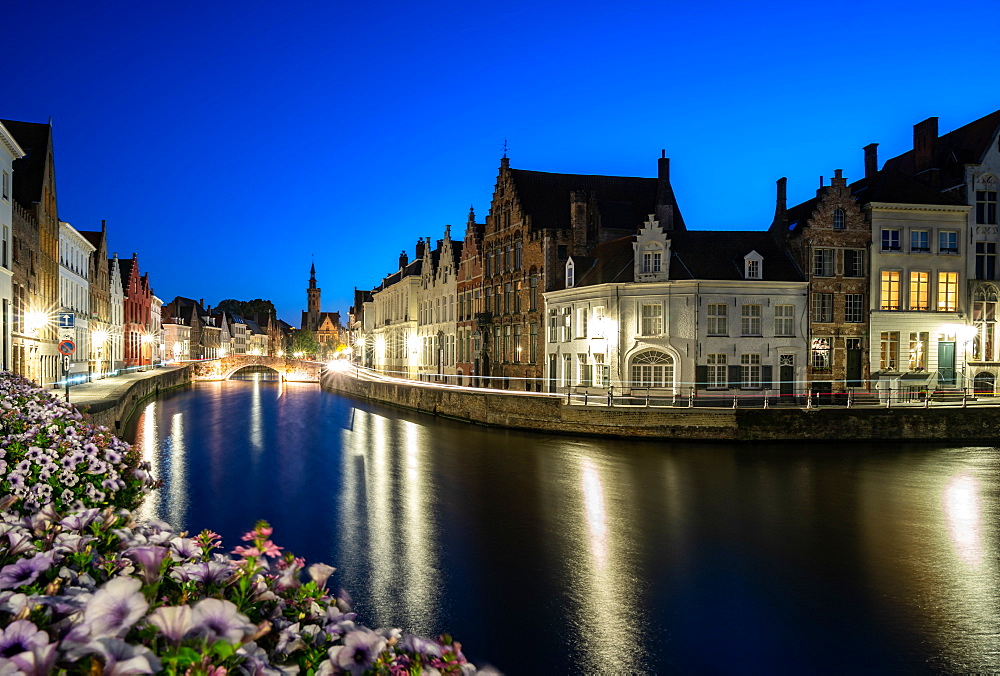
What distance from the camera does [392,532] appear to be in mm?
17266

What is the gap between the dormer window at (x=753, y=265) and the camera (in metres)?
36.1

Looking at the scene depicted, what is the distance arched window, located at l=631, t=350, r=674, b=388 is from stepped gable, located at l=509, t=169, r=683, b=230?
11.4 meters

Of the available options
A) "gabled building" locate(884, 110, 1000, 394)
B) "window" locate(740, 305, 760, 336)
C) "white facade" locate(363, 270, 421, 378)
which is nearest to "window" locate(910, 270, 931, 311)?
"gabled building" locate(884, 110, 1000, 394)

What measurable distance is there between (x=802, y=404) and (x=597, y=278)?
12384mm

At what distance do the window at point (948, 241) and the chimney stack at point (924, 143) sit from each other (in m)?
6.42

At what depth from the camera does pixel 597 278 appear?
38.5 meters

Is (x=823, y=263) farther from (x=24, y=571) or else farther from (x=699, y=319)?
(x=24, y=571)

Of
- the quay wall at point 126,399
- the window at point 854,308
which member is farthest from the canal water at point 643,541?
the window at point 854,308

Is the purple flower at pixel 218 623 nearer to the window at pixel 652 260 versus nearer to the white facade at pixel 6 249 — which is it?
→ the white facade at pixel 6 249

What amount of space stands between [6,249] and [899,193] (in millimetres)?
45715

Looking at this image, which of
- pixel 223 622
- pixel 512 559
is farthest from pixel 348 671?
pixel 512 559

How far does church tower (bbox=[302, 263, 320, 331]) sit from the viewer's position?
181 meters

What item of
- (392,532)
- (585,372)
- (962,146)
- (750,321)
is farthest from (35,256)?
(962,146)

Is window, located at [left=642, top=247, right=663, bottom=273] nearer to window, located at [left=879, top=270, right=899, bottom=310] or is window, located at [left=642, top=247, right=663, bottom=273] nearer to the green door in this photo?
window, located at [left=879, top=270, right=899, bottom=310]
